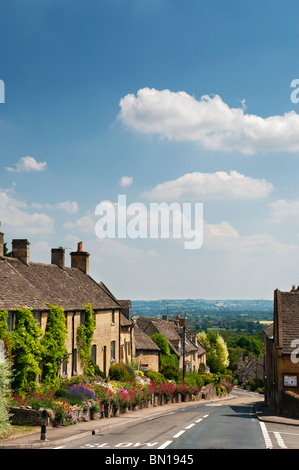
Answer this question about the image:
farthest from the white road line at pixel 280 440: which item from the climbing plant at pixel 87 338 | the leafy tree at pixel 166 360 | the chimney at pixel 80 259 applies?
the leafy tree at pixel 166 360

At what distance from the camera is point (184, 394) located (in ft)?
183

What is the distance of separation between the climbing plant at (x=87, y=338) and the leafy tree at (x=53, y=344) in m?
4.23

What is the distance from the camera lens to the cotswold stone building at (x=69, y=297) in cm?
3114

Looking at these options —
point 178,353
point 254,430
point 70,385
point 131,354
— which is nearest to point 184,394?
point 131,354

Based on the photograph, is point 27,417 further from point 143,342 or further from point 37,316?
point 143,342

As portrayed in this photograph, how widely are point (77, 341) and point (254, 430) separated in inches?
692

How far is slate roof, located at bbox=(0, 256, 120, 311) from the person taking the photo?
1185 inches

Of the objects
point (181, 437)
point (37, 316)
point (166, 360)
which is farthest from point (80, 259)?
point (181, 437)

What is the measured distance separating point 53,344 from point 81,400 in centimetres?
507

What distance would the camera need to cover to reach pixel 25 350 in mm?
27984

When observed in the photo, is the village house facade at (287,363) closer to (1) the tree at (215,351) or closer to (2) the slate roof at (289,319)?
(2) the slate roof at (289,319)

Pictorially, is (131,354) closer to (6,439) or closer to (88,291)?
(88,291)

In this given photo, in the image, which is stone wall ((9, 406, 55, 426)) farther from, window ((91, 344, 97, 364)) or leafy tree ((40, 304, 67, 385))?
window ((91, 344, 97, 364))

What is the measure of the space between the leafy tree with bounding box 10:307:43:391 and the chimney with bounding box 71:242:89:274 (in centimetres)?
1889
